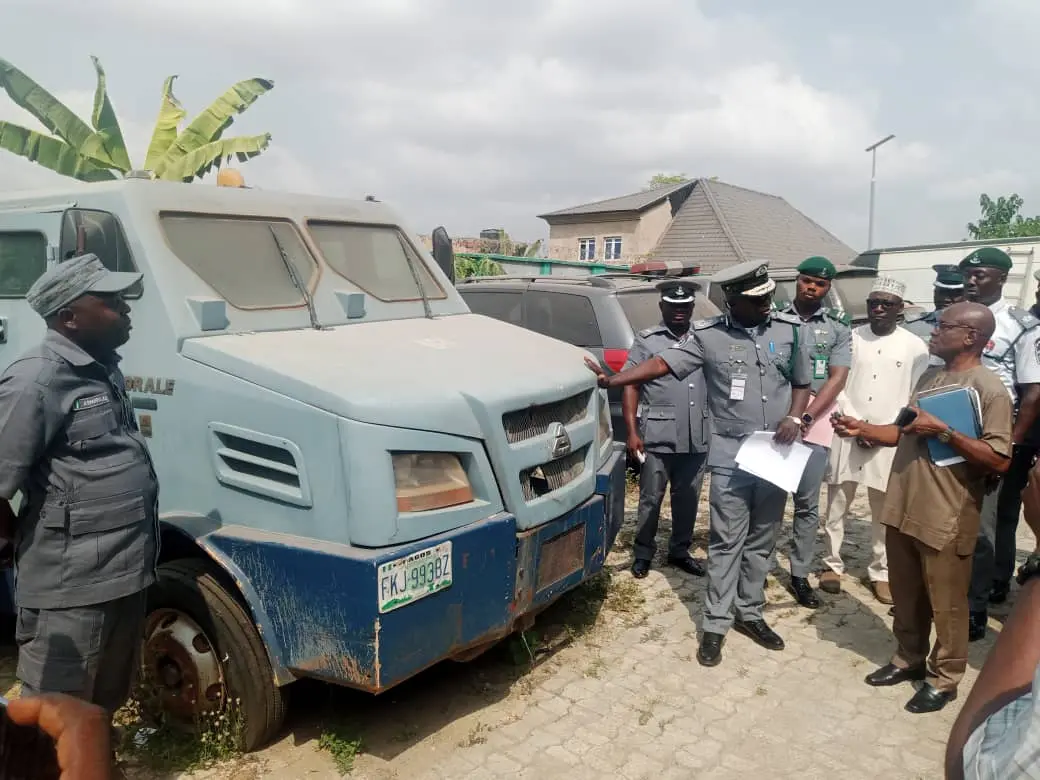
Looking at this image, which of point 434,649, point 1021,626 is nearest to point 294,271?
point 434,649

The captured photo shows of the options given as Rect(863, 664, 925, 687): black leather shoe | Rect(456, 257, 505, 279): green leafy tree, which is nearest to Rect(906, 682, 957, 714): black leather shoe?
Rect(863, 664, 925, 687): black leather shoe

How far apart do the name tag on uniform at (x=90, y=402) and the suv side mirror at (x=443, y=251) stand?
250 cm

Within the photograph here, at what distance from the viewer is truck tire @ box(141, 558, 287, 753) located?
→ 9.94 ft

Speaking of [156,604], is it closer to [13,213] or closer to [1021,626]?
[13,213]

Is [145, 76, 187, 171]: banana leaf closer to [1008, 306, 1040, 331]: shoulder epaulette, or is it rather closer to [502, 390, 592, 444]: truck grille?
[502, 390, 592, 444]: truck grille

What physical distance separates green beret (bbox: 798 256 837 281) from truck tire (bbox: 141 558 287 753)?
3.61 meters

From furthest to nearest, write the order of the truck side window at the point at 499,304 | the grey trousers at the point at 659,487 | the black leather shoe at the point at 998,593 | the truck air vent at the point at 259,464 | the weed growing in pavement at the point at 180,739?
the truck side window at the point at 499,304, the grey trousers at the point at 659,487, the black leather shoe at the point at 998,593, the weed growing in pavement at the point at 180,739, the truck air vent at the point at 259,464

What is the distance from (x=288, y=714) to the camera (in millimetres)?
3535

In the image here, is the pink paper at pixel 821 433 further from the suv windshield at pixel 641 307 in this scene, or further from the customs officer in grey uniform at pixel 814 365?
the suv windshield at pixel 641 307

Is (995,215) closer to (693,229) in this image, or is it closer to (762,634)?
(693,229)

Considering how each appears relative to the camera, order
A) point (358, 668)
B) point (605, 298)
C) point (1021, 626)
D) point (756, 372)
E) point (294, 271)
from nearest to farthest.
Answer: point (1021, 626)
point (358, 668)
point (294, 271)
point (756, 372)
point (605, 298)

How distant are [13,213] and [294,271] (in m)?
1.26

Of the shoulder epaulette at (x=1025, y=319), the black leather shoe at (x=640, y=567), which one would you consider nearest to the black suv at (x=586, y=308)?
the black leather shoe at (x=640, y=567)

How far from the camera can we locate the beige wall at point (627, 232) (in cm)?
3128
